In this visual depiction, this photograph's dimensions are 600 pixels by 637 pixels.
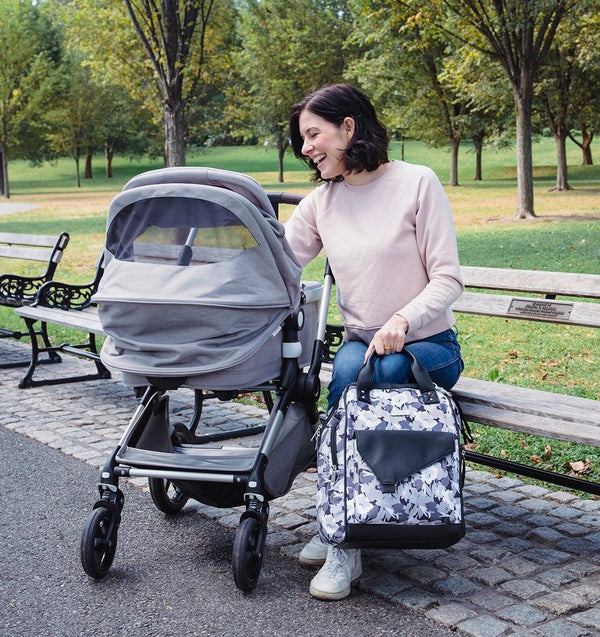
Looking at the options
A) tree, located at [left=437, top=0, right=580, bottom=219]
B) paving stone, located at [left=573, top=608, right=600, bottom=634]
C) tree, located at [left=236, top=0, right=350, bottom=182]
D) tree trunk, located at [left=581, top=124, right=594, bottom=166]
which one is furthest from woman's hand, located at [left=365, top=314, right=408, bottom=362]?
tree trunk, located at [left=581, top=124, right=594, bottom=166]

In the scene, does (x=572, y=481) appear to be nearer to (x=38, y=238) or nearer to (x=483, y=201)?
(x=38, y=238)

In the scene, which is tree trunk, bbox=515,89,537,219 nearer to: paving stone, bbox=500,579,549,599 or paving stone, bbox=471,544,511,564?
paving stone, bbox=471,544,511,564

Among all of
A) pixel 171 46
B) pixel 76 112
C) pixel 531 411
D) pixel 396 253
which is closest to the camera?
pixel 396 253

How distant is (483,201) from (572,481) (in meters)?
28.6

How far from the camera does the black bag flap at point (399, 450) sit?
3.11 meters

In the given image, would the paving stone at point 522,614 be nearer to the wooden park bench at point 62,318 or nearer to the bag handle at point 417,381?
the bag handle at point 417,381

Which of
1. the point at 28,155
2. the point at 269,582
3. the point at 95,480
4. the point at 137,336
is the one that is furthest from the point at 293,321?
the point at 28,155

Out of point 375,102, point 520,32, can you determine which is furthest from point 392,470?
point 375,102

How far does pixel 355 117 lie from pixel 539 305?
136cm

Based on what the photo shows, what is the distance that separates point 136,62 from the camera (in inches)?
1162

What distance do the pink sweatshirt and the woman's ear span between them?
0.21 meters

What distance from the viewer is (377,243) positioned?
3.63 metres

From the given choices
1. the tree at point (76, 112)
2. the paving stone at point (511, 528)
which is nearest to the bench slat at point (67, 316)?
the paving stone at point (511, 528)

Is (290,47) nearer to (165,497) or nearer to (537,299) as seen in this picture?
(537,299)
